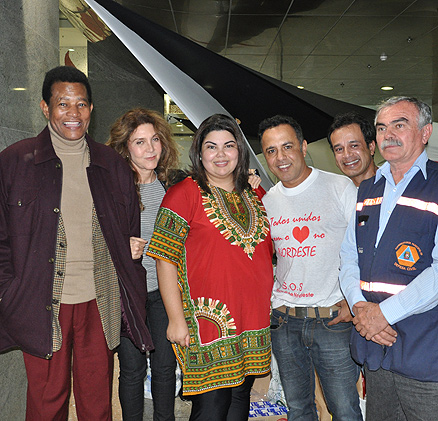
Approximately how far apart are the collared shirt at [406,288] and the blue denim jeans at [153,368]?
79cm

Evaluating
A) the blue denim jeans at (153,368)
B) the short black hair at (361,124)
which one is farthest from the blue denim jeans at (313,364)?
the short black hair at (361,124)

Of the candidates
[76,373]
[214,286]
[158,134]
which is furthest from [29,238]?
[158,134]

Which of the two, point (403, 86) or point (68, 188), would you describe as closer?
point (68, 188)

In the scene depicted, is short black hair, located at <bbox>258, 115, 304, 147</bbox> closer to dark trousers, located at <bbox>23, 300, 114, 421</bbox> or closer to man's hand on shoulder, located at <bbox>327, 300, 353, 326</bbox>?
man's hand on shoulder, located at <bbox>327, 300, 353, 326</bbox>

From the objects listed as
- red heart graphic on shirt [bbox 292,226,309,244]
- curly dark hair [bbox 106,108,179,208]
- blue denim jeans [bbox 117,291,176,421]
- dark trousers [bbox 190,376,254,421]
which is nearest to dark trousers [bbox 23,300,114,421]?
blue denim jeans [bbox 117,291,176,421]

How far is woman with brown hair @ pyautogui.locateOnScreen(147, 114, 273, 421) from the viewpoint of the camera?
1.64 meters

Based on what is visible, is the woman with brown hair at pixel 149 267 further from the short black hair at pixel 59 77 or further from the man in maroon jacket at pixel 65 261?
the short black hair at pixel 59 77

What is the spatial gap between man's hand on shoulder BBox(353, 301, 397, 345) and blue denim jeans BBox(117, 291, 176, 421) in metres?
0.81

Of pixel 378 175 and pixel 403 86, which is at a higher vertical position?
pixel 403 86

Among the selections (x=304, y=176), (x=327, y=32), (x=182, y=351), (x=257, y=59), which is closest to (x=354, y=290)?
(x=304, y=176)

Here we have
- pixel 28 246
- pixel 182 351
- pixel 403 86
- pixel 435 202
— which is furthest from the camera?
pixel 403 86

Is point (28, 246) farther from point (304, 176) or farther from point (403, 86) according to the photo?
point (403, 86)

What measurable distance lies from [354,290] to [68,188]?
1.05 metres

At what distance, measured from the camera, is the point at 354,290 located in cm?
153
